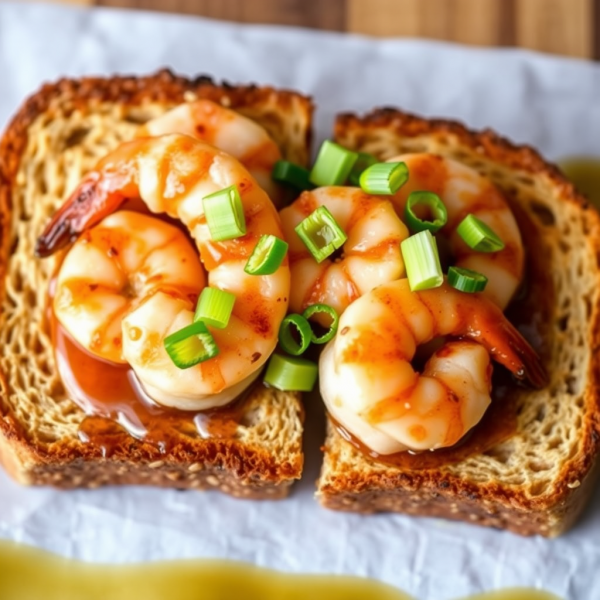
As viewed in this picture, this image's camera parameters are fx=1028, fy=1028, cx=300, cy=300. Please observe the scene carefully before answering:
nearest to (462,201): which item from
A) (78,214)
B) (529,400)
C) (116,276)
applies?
(529,400)

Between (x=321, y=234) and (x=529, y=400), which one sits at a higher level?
(x=321, y=234)

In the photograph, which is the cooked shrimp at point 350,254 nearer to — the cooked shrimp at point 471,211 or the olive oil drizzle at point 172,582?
the cooked shrimp at point 471,211

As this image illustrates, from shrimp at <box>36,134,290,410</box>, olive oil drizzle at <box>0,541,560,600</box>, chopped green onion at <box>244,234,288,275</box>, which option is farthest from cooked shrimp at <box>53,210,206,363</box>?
olive oil drizzle at <box>0,541,560,600</box>

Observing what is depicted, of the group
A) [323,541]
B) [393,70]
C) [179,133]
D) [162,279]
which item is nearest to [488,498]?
[323,541]

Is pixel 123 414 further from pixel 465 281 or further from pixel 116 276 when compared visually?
pixel 465 281

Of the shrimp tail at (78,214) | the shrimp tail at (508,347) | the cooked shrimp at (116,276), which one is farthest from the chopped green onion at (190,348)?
the shrimp tail at (508,347)

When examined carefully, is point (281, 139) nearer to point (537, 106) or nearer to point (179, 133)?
point (179, 133)
